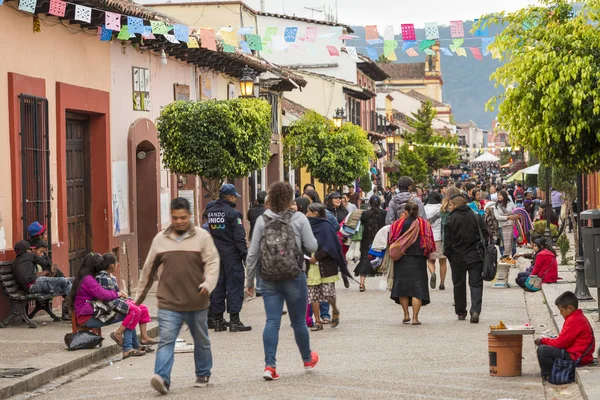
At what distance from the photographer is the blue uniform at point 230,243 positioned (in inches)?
540

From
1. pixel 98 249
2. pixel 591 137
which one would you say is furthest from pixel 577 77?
pixel 98 249

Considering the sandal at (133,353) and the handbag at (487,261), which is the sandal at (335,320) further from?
the sandal at (133,353)

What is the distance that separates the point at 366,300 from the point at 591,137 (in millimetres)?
6046

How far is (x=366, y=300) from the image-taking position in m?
17.6

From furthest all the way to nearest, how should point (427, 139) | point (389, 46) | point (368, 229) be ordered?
point (427, 139), point (368, 229), point (389, 46)

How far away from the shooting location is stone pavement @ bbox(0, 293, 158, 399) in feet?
32.6

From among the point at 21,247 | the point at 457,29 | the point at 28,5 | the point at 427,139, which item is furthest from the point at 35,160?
the point at 427,139

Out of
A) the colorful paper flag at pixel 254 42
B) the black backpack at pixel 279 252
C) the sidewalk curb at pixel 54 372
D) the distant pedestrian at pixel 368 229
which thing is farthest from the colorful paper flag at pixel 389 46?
the black backpack at pixel 279 252

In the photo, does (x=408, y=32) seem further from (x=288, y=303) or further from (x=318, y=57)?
(x=318, y=57)

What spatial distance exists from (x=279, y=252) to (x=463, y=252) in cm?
494

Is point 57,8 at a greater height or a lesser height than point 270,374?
greater

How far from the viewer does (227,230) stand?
13.8m

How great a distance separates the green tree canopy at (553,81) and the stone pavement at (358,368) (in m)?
2.21

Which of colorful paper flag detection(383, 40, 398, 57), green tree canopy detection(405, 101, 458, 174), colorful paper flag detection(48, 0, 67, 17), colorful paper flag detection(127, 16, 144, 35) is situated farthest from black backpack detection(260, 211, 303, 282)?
green tree canopy detection(405, 101, 458, 174)
